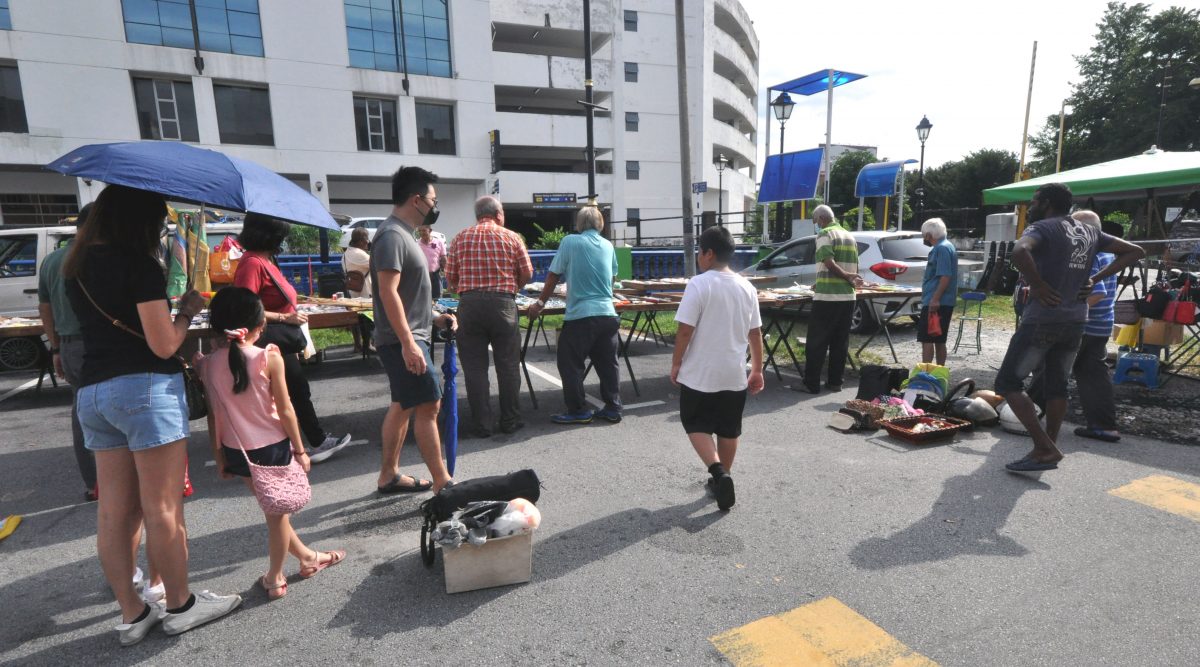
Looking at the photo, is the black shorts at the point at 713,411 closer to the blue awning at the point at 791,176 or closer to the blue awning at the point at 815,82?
the blue awning at the point at 791,176

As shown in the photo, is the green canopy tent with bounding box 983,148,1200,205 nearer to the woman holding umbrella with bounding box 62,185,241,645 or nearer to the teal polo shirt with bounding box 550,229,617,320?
the teal polo shirt with bounding box 550,229,617,320

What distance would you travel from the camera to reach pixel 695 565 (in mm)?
2977

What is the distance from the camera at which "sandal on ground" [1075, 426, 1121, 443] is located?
4695mm

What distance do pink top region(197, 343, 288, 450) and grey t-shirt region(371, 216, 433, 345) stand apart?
76 cm

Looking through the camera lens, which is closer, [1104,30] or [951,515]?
[951,515]

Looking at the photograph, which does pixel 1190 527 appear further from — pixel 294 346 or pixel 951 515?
pixel 294 346

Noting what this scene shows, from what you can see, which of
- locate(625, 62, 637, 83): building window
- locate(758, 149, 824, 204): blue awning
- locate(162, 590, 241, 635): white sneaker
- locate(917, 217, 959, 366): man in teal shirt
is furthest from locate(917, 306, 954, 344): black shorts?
locate(625, 62, 637, 83): building window

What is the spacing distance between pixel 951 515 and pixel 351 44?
90.2 ft

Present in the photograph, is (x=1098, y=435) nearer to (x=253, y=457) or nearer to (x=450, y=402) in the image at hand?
(x=450, y=402)

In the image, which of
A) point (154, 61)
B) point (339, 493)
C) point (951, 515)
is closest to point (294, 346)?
point (339, 493)

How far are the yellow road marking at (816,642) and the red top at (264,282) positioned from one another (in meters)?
3.24

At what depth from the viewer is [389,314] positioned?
3.09m

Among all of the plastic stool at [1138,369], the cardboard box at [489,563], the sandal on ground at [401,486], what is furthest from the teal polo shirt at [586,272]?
the plastic stool at [1138,369]

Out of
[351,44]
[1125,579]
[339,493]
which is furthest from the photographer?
[351,44]
